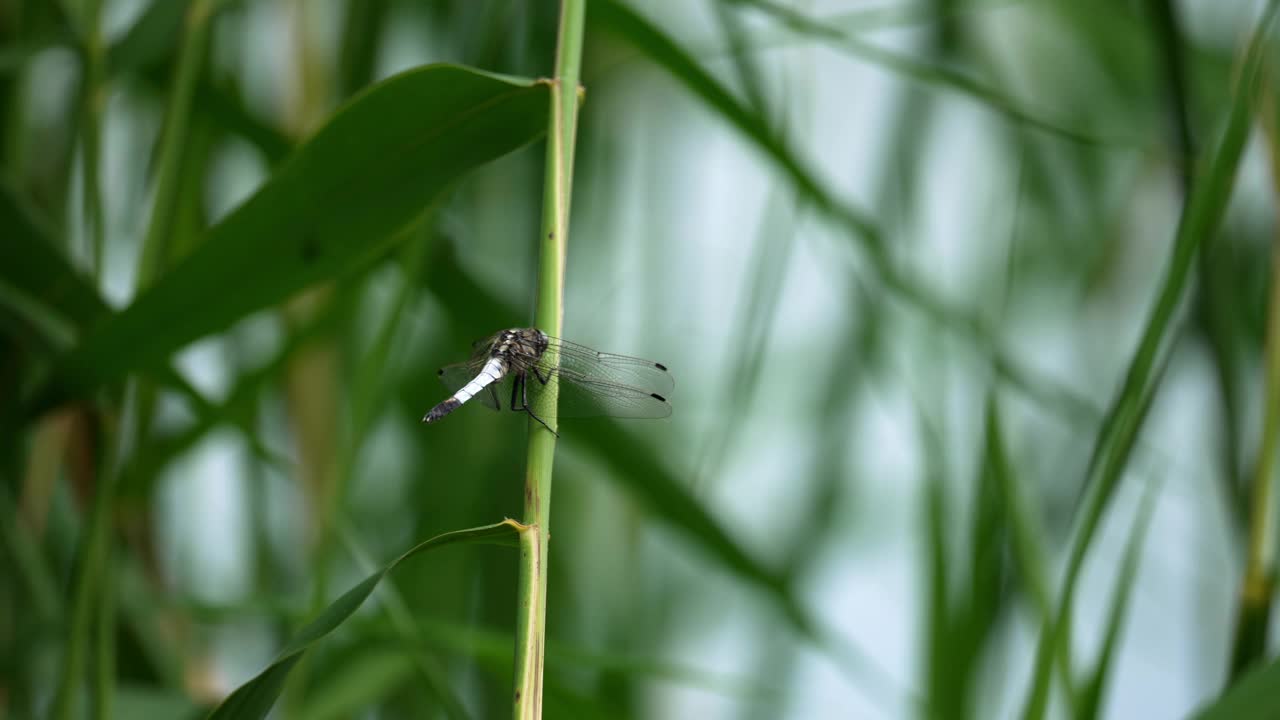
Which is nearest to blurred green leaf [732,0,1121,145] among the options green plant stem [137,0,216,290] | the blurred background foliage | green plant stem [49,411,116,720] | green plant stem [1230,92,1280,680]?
the blurred background foliage

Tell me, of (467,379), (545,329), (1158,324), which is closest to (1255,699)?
(1158,324)

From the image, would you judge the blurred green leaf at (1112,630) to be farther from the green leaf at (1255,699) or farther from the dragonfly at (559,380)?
the dragonfly at (559,380)

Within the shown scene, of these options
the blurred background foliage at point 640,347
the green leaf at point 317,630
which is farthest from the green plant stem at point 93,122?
the green leaf at point 317,630

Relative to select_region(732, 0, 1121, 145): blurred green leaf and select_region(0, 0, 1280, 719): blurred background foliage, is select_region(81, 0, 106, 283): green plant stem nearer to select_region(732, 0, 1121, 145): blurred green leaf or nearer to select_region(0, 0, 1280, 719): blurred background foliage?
select_region(0, 0, 1280, 719): blurred background foliage

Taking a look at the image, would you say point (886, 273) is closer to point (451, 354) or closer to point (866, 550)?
point (451, 354)

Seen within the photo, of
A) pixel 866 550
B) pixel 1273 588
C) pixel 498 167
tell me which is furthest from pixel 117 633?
pixel 866 550

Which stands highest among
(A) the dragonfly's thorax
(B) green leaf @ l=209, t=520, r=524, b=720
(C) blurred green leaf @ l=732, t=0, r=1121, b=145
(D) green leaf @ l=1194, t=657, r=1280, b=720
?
(C) blurred green leaf @ l=732, t=0, r=1121, b=145
